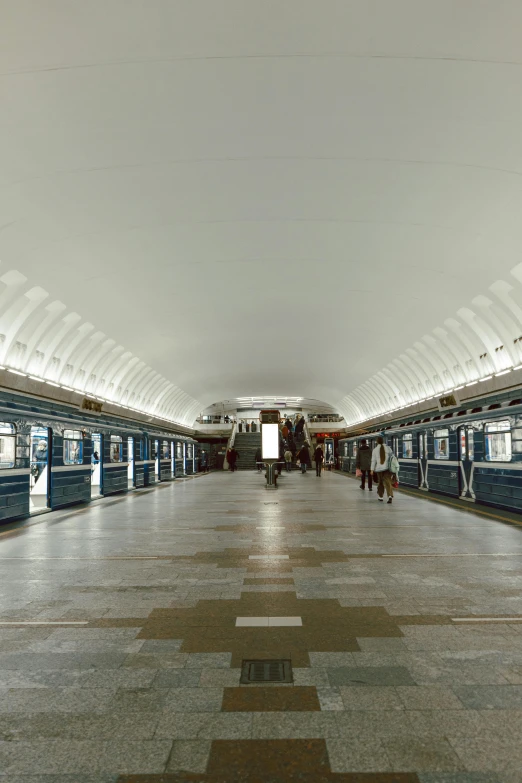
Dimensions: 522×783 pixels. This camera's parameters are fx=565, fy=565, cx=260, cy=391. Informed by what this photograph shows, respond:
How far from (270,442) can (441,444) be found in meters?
7.04

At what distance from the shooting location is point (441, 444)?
1816 cm

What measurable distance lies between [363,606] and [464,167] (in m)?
6.63

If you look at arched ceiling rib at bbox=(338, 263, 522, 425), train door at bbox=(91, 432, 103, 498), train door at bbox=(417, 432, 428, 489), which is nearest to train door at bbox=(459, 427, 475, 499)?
arched ceiling rib at bbox=(338, 263, 522, 425)

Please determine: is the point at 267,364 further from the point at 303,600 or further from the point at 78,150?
the point at 303,600

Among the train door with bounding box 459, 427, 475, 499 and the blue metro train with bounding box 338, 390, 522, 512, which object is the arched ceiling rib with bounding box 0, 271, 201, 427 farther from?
the train door with bounding box 459, 427, 475, 499

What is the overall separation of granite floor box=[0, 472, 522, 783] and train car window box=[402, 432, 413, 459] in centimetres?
1436

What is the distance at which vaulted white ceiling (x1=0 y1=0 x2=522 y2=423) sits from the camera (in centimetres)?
607

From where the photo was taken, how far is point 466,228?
10.5 meters

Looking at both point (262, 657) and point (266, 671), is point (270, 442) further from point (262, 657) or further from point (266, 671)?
point (266, 671)

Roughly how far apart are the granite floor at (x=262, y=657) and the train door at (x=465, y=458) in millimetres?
7492

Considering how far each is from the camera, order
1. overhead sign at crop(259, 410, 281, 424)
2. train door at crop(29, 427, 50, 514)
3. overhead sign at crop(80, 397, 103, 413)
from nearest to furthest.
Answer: train door at crop(29, 427, 50, 514) < overhead sign at crop(80, 397, 103, 413) < overhead sign at crop(259, 410, 281, 424)

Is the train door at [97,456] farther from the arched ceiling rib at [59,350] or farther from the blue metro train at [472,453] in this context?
the blue metro train at [472,453]

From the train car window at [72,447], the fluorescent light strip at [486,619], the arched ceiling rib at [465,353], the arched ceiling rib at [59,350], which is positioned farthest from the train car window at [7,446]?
the arched ceiling rib at [465,353]

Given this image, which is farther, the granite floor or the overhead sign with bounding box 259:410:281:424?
the overhead sign with bounding box 259:410:281:424
